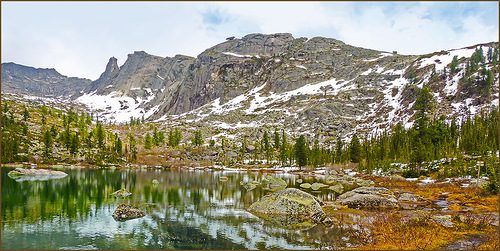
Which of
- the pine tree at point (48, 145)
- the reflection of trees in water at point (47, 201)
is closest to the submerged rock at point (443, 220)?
the reflection of trees in water at point (47, 201)

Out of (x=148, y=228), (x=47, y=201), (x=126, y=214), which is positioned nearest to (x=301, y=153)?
(x=47, y=201)

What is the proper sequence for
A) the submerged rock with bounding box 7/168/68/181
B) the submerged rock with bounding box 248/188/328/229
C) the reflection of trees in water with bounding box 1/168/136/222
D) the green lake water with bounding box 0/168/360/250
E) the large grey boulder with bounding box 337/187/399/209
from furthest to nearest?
the submerged rock with bounding box 7/168/68/181 < the large grey boulder with bounding box 337/187/399/209 < the reflection of trees in water with bounding box 1/168/136/222 < the submerged rock with bounding box 248/188/328/229 < the green lake water with bounding box 0/168/360/250

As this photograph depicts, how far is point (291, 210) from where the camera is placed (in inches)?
1558

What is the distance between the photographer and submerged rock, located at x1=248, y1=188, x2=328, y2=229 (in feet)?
120

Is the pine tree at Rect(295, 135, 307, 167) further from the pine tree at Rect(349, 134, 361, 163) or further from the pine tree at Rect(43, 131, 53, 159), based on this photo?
the pine tree at Rect(43, 131, 53, 159)

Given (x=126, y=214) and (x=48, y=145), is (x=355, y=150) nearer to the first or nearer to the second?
(x=126, y=214)

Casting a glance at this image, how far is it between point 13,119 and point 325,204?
163 metres

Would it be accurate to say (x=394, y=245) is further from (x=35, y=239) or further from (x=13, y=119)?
(x=13, y=119)

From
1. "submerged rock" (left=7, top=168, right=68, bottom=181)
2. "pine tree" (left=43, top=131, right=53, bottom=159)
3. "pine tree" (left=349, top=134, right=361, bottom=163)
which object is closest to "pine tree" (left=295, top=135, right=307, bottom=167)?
"pine tree" (left=349, top=134, right=361, bottom=163)


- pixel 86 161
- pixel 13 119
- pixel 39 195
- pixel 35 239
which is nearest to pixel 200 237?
pixel 35 239

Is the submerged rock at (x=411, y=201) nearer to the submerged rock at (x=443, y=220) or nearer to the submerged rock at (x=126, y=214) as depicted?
the submerged rock at (x=443, y=220)

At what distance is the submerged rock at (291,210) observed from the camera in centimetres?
3654

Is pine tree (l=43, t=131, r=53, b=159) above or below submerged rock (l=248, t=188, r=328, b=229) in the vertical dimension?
above

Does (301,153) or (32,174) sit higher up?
(301,153)
